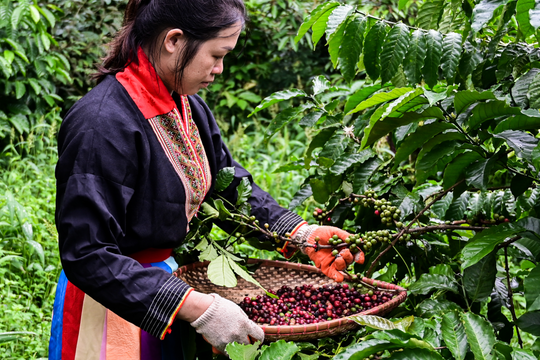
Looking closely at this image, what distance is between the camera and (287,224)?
72.6 inches

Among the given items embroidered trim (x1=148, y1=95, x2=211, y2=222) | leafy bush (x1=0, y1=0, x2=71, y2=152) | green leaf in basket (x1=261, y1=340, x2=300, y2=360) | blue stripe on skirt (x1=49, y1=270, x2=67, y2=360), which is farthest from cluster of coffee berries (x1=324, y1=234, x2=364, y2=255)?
leafy bush (x1=0, y1=0, x2=71, y2=152)

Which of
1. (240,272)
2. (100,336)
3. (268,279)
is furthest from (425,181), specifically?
(100,336)

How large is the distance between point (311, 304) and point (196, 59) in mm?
741

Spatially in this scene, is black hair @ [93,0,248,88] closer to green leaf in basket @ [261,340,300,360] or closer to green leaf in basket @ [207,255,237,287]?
green leaf in basket @ [207,255,237,287]

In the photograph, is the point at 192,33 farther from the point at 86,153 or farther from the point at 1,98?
the point at 1,98

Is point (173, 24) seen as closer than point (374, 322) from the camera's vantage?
No

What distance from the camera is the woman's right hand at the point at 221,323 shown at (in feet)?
4.45

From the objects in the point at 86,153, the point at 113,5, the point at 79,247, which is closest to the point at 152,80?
the point at 86,153

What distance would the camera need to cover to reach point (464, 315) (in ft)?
3.76

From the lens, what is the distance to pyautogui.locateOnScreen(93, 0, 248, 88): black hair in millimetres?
1464

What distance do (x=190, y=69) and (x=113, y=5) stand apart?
4098mm

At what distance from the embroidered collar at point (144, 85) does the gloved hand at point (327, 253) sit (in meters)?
0.58

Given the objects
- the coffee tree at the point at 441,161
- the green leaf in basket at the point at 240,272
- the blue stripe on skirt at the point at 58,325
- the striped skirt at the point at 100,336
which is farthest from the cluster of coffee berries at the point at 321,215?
the blue stripe on skirt at the point at 58,325

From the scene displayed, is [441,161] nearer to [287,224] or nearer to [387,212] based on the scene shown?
[387,212]
